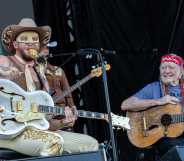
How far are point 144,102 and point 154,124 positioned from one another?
0.24 metres

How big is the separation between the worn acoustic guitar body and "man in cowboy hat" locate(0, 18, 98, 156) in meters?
1.01

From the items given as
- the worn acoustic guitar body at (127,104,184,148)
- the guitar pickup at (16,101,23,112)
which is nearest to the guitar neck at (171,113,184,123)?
the worn acoustic guitar body at (127,104,184,148)

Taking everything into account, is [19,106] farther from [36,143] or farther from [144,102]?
[144,102]

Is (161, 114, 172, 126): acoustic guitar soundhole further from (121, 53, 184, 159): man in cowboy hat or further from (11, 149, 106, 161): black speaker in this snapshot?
(11, 149, 106, 161): black speaker

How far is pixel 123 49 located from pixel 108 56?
21 cm

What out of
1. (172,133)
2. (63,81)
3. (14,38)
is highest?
(14,38)

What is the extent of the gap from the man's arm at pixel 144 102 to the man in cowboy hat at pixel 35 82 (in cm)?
95

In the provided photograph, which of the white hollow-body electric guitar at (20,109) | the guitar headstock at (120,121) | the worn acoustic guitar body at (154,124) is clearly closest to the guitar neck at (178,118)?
the worn acoustic guitar body at (154,124)

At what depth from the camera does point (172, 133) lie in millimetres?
6480

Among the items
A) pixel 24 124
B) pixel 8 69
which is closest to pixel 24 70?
pixel 8 69

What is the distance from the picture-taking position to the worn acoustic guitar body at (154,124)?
21.3 feet

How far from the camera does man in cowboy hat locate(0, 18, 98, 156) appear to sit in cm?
525

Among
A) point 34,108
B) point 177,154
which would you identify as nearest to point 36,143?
point 34,108

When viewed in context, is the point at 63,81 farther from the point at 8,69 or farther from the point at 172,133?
the point at 172,133
